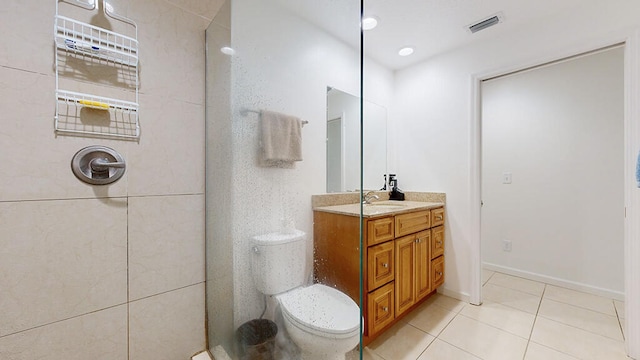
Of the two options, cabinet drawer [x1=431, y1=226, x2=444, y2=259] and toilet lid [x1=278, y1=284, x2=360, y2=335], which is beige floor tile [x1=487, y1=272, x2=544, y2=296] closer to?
cabinet drawer [x1=431, y1=226, x2=444, y2=259]

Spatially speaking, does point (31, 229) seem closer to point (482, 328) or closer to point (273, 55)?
point (273, 55)

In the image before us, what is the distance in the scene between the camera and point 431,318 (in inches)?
72.9

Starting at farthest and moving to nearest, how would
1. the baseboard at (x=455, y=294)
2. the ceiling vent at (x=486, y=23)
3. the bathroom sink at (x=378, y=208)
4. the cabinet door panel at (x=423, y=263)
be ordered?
the baseboard at (x=455, y=294)
the cabinet door panel at (x=423, y=263)
the ceiling vent at (x=486, y=23)
the bathroom sink at (x=378, y=208)

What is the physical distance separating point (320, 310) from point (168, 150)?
1029mm

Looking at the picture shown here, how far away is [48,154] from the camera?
91 cm

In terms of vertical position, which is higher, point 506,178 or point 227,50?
point 227,50

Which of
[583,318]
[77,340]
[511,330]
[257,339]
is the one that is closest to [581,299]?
Result: [583,318]

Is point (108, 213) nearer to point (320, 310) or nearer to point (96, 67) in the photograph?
point (96, 67)

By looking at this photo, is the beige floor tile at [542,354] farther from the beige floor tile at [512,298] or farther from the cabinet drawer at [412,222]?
the cabinet drawer at [412,222]

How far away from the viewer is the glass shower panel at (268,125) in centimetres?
96

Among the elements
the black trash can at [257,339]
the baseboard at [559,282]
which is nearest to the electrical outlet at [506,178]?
the baseboard at [559,282]

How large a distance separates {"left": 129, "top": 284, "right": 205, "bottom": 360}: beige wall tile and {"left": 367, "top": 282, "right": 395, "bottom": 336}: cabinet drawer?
3.09ft

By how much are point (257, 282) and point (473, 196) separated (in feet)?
6.27

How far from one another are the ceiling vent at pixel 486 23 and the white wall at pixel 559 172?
84 cm
